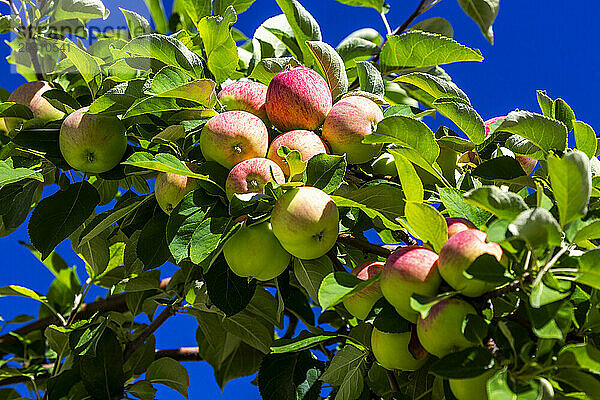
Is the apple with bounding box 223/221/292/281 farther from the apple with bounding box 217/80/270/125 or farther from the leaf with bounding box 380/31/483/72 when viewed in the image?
the leaf with bounding box 380/31/483/72

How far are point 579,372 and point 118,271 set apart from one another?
1229 millimetres

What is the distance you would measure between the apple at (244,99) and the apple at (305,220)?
240mm

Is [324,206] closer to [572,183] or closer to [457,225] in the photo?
[457,225]

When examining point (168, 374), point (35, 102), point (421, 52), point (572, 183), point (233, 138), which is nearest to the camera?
point (572, 183)

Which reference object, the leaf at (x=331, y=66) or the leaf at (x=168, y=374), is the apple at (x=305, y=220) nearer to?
the leaf at (x=331, y=66)

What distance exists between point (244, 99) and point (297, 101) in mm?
102

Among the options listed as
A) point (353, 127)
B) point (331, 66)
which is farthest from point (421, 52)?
point (353, 127)

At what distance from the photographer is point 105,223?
95cm

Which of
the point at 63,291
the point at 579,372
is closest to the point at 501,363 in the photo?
the point at 579,372

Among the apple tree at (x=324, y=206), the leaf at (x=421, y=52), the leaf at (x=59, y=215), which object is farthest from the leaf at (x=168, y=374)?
the leaf at (x=421, y=52)

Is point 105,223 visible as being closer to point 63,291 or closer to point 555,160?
point 555,160

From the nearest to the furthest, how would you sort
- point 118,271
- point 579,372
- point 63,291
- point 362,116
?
point 579,372 < point 362,116 < point 118,271 < point 63,291

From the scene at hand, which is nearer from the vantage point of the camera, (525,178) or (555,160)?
(555,160)

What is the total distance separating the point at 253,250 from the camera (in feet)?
2.62
